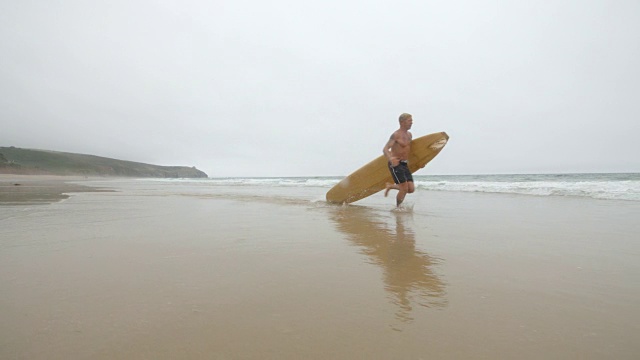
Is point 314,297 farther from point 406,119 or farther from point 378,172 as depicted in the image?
point 378,172

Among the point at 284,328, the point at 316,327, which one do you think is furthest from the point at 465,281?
the point at 284,328

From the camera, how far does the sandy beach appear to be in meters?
0.99

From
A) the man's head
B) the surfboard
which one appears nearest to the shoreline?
the surfboard

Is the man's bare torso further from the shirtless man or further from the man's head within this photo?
the man's head

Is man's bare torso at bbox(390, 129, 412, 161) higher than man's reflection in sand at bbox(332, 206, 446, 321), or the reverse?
man's bare torso at bbox(390, 129, 412, 161)

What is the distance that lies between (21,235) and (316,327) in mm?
3048

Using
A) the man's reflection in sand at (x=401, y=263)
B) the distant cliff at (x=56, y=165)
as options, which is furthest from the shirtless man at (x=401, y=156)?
the distant cliff at (x=56, y=165)

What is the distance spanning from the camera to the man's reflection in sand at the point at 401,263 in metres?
1.39

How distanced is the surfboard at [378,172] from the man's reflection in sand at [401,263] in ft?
9.56

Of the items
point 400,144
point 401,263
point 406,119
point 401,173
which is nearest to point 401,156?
point 400,144

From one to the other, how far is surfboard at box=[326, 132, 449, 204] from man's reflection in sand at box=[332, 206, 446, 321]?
291cm

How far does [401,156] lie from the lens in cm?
565

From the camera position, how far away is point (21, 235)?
2.66 metres

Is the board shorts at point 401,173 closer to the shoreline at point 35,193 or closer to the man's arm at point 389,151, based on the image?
the man's arm at point 389,151
